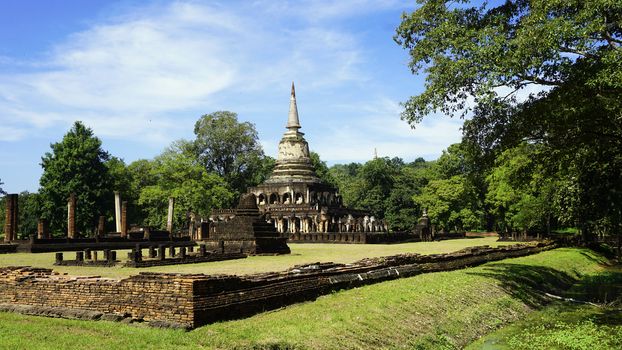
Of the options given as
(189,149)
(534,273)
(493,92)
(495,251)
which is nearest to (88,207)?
(189,149)

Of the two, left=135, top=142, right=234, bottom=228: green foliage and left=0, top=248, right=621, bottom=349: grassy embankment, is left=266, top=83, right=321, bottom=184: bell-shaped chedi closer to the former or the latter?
left=135, top=142, right=234, bottom=228: green foliage

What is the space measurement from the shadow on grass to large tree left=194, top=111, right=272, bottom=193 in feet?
170

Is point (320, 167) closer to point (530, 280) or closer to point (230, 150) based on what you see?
point (230, 150)

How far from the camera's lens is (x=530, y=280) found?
21.0m

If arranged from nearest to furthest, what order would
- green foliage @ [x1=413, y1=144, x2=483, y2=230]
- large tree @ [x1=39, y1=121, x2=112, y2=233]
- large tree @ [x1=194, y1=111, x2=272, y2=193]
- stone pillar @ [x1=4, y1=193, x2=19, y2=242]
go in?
stone pillar @ [x1=4, y1=193, x2=19, y2=242], large tree @ [x1=39, y1=121, x2=112, y2=233], green foliage @ [x1=413, y1=144, x2=483, y2=230], large tree @ [x1=194, y1=111, x2=272, y2=193]

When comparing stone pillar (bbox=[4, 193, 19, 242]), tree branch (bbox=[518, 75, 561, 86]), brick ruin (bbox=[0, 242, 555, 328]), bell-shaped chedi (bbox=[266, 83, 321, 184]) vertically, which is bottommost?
brick ruin (bbox=[0, 242, 555, 328])

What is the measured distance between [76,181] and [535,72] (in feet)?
152

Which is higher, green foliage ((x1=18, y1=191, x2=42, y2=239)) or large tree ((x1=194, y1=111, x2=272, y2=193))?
large tree ((x1=194, y1=111, x2=272, y2=193))

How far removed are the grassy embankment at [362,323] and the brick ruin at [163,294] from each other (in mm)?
311

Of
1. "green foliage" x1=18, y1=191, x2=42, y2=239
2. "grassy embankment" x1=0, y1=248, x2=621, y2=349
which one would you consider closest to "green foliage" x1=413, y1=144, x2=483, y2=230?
"green foliage" x1=18, y1=191, x2=42, y2=239

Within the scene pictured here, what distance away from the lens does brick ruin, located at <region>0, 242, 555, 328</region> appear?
1022 cm

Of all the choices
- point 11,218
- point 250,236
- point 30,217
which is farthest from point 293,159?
point 250,236

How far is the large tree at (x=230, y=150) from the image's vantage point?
237 feet

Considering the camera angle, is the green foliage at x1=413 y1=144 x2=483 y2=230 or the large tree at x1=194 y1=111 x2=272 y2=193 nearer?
the green foliage at x1=413 y1=144 x2=483 y2=230
